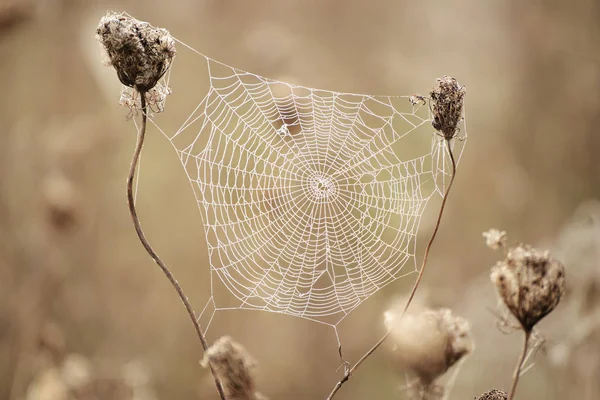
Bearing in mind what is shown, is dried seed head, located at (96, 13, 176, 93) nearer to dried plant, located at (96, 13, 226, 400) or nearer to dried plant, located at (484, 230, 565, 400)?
dried plant, located at (96, 13, 226, 400)

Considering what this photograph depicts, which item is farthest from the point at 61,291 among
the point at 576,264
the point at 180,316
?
the point at 576,264

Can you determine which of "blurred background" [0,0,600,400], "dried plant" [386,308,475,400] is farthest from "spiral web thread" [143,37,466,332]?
"dried plant" [386,308,475,400]

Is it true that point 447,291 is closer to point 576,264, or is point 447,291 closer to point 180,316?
point 576,264

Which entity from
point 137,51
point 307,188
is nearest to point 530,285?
point 137,51

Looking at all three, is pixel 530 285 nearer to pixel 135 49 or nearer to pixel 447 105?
pixel 447 105

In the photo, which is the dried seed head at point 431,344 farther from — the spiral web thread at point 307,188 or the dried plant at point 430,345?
the spiral web thread at point 307,188

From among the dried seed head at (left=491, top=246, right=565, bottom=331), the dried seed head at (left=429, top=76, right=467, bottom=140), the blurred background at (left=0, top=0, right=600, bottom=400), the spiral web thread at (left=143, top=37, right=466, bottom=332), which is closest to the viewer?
the dried seed head at (left=491, top=246, right=565, bottom=331)
